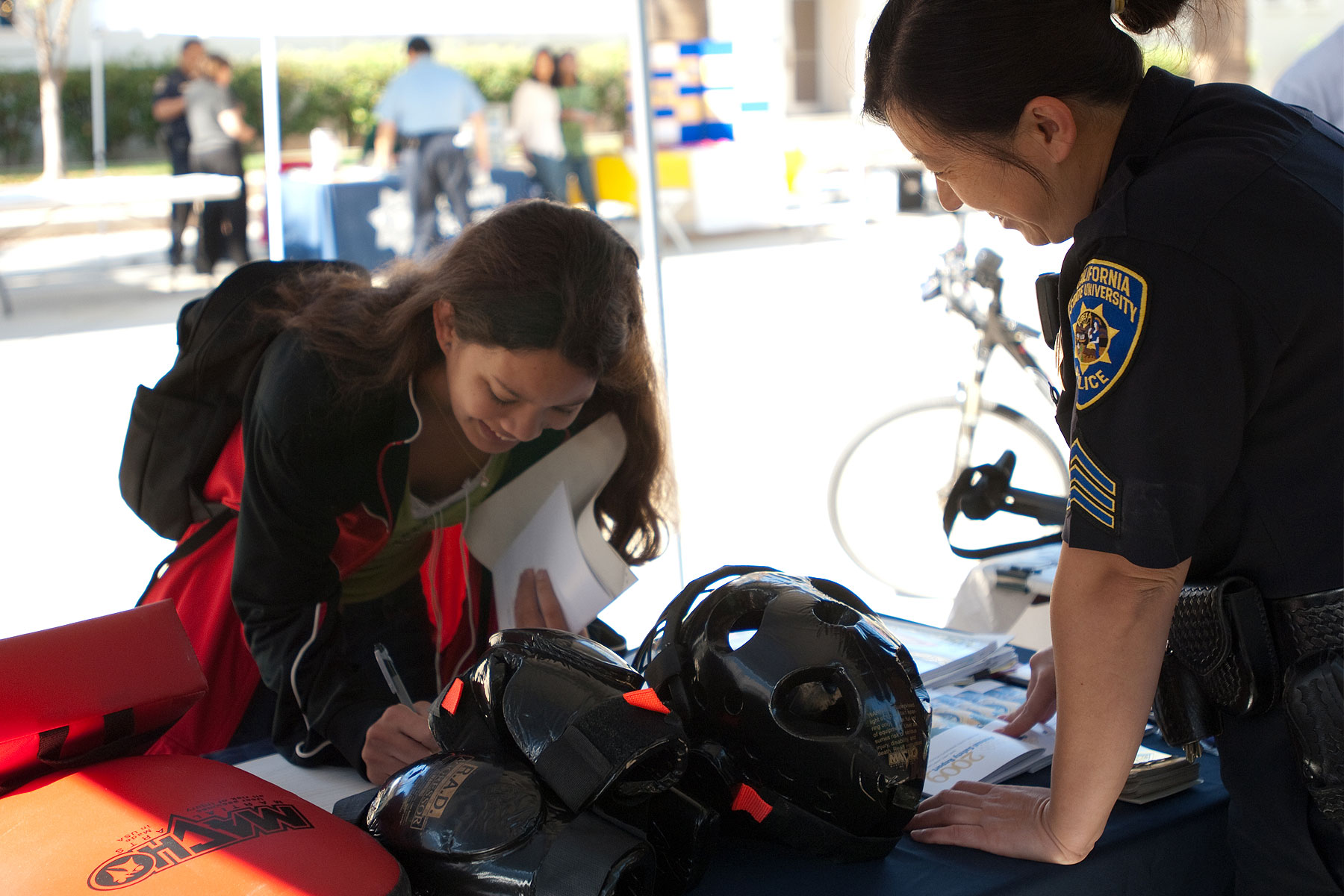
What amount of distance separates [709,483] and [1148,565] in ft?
12.0

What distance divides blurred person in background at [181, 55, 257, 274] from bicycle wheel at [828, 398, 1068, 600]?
625 cm

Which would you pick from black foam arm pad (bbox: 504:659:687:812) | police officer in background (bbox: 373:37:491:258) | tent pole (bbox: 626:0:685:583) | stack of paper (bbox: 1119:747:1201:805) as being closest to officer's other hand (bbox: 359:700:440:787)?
black foam arm pad (bbox: 504:659:687:812)

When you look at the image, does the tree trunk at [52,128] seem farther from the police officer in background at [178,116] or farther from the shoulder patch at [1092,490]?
the shoulder patch at [1092,490]

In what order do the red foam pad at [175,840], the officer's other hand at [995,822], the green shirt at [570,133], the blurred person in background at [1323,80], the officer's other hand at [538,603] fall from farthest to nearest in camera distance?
the green shirt at [570,133], the blurred person in background at [1323,80], the officer's other hand at [538,603], the officer's other hand at [995,822], the red foam pad at [175,840]

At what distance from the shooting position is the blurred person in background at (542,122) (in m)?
9.61

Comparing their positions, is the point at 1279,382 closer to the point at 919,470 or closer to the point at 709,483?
the point at 919,470

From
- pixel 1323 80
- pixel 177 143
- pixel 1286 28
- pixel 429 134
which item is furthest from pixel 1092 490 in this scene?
pixel 1286 28

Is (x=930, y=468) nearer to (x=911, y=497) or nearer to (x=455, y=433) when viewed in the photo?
(x=911, y=497)

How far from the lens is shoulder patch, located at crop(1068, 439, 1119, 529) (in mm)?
976

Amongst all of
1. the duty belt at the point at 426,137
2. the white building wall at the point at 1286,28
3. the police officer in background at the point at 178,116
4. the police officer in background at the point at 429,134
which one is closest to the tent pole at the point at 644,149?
the police officer in background at the point at 429,134

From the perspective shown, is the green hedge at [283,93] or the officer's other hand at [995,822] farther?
the green hedge at [283,93]

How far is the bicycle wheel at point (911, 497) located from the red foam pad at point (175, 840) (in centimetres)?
280

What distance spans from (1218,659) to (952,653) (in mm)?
638

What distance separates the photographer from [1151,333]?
0.94m
